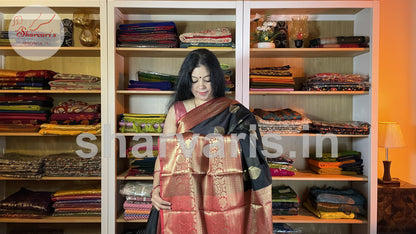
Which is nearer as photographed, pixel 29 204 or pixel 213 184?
pixel 213 184

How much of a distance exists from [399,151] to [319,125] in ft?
3.09

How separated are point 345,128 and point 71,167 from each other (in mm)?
2088

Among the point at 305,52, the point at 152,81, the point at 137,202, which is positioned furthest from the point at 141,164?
the point at 305,52

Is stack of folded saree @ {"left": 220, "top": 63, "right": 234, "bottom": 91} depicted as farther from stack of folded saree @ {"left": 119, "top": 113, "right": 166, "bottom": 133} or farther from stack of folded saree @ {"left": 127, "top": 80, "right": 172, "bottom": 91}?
stack of folded saree @ {"left": 119, "top": 113, "right": 166, "bottom": 133}

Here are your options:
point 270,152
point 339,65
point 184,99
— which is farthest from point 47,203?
point 339,65

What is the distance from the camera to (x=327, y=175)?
2844 millimetres

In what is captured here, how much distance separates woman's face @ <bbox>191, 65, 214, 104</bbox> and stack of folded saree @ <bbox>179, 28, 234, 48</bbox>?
75 centimetres

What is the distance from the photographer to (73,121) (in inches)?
110

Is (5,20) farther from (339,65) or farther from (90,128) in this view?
(339,65)

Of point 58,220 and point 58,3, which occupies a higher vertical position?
point 58,3

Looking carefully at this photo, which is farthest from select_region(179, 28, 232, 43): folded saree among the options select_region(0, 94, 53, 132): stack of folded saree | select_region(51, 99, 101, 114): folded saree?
select_region(0, 94, 53, 132): stack of folded saree

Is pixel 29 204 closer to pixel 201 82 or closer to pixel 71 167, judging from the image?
pixel 71 167

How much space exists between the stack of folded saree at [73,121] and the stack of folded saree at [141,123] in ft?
0.65

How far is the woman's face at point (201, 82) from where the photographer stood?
6.79ft
